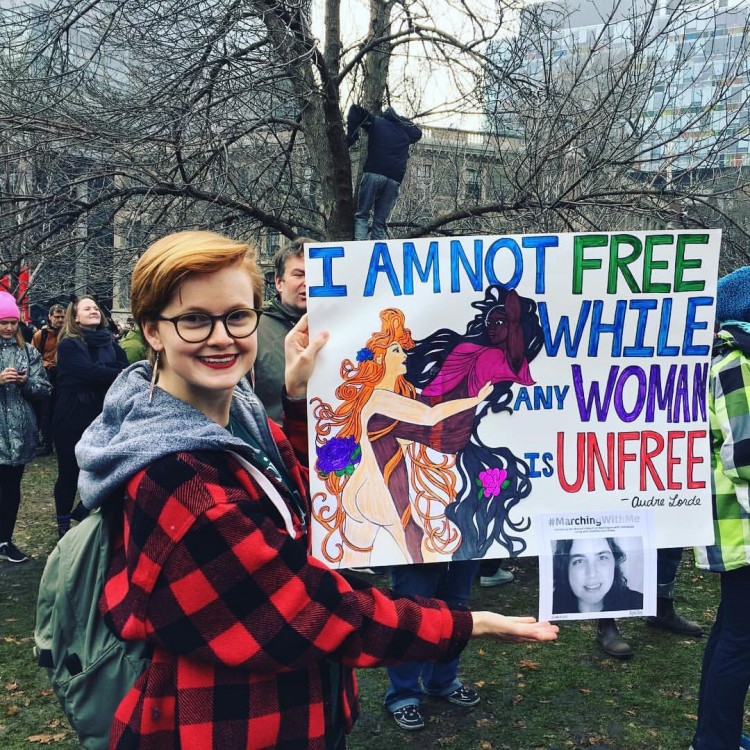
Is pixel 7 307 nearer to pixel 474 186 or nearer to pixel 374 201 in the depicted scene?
pixel 374 201

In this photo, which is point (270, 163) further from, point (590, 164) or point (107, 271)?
point (590, 164)

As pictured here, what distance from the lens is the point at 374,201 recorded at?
6457mm

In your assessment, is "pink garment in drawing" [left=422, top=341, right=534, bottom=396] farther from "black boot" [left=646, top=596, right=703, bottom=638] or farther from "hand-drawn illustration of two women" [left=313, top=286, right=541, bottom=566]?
"black boot" [left=646, top=596, right=703, bottom=638]

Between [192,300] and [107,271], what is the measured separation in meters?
5.47

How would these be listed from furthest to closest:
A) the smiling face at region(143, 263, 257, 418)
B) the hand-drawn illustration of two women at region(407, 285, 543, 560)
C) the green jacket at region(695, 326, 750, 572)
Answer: the green jacket at region(695, 326, 750, 572) < the hand-drawn illustration of two women at region(407, 285, 543, 560) < the smiling face at region(143, 263, 257, 418)

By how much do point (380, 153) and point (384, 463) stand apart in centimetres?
433

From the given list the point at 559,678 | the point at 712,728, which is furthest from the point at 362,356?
the point at 559,678

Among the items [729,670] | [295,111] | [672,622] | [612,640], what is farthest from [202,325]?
[295,111]

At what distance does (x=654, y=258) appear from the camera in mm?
2410

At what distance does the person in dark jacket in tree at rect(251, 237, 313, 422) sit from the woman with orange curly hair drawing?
1.07m

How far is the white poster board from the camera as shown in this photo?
92.7 inches

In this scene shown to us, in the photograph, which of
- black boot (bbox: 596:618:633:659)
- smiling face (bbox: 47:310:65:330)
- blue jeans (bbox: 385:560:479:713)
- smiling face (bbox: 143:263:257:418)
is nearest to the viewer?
smiling face (bbox: 143:263:257:418)

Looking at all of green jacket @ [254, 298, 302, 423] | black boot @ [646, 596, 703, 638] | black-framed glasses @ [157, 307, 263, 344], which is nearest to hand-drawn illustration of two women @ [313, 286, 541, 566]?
black-framed glasses @ [157, 307, 263, 344]

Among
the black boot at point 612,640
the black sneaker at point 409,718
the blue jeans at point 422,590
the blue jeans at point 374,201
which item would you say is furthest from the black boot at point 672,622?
the blue jeans at point 374,201
